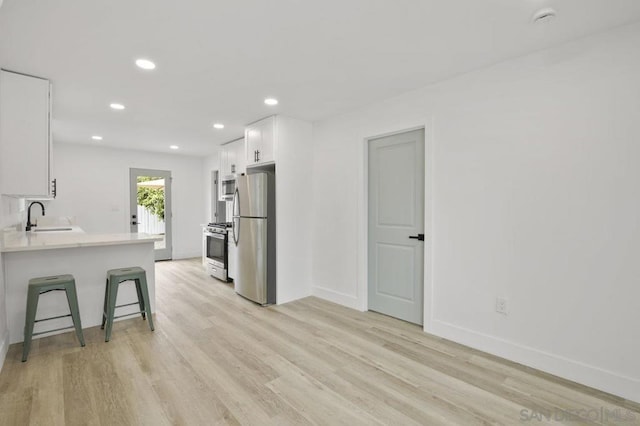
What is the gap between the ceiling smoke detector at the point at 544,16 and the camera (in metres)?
1.84

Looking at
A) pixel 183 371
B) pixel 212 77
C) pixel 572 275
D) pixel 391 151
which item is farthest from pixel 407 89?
pixel 183 371

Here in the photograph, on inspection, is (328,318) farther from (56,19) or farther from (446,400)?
(56,19)

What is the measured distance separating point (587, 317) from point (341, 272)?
2.36m

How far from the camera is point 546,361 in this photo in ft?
7.55

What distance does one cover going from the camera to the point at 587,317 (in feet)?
7.06

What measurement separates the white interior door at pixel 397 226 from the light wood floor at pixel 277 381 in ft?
1.16

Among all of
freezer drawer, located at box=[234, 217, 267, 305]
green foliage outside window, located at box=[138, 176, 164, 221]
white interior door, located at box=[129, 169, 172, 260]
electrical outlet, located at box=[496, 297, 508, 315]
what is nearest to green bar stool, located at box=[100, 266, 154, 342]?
freezer drawer, located at box=[234, 217, 267, 305]

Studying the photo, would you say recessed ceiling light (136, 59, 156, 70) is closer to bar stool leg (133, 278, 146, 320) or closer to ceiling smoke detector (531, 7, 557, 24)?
bar stool leg (133, 278, 146, 320)

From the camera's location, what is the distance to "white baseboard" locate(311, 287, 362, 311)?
12.2 feet

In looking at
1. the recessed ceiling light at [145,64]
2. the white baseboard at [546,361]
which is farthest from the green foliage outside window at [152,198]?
the white baseboard at [546,361]

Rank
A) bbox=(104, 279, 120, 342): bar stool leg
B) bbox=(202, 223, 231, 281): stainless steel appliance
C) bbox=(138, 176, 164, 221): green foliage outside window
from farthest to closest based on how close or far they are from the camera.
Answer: bbox=(138, 176, 164, 221): green foliage outside window < bbox=(202, 223, 231, 281): stainless steel appliance < bbox=(104, 279, 120, 342): bar stool leg

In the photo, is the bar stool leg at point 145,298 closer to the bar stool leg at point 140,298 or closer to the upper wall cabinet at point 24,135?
the bar stool leg at point 140,298

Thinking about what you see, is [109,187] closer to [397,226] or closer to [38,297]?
[38,297]

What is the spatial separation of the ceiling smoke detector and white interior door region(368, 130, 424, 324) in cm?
130
